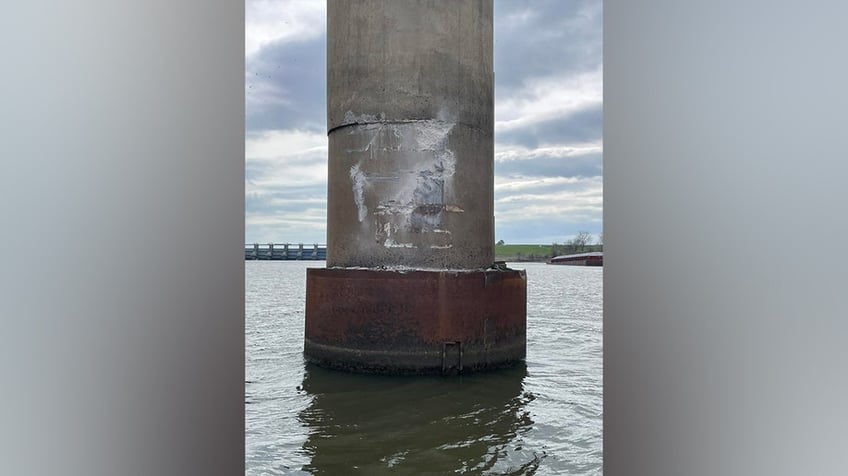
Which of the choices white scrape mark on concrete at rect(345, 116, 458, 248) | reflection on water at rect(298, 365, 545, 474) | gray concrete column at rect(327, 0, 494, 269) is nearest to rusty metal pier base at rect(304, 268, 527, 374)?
reflection on water at rect(298, 365, 545, 474)

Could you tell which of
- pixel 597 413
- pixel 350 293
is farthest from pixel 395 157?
pixel 597 413

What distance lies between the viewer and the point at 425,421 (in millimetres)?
4074

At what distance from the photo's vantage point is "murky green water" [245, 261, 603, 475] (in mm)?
3389

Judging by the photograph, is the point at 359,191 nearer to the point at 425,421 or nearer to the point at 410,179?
the point at 410,179

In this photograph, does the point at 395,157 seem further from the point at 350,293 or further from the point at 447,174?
the point at 350,293

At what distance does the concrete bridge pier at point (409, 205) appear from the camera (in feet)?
17.0

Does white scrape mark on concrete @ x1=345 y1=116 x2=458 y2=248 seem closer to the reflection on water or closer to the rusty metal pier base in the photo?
the rusty metal pier base

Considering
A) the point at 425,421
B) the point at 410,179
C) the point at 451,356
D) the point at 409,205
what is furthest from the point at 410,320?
the point at 410,179
